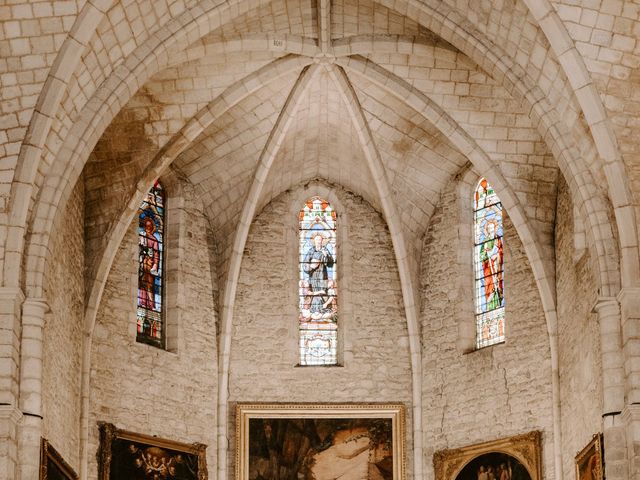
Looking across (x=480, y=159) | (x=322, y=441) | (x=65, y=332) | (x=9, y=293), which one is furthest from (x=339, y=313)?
(x=9, y=293)

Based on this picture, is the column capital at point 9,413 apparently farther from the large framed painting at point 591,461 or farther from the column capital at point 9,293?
the large framed painting at point 591,461

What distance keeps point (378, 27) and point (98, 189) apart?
407 centimetres

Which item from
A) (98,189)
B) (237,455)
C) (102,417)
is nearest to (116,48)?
(98,189)

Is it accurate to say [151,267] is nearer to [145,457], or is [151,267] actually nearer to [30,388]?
[145,457]

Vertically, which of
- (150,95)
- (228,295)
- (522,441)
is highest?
(150,95)

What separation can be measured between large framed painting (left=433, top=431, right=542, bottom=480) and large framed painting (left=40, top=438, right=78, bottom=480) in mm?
5012

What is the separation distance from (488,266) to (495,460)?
8.84 ft

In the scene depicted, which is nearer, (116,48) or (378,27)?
(116,48)

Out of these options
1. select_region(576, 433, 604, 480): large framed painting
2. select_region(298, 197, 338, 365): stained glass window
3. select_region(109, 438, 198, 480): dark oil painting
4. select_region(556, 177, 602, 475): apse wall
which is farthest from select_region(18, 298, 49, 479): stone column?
select_region(298, 197, 338, 365): stained glass window

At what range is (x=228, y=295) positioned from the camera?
23828 millimetres

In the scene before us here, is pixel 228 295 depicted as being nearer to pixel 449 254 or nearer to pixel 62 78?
pixel 449 254

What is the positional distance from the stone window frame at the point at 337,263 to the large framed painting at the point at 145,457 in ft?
6.68

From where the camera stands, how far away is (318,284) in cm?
2444

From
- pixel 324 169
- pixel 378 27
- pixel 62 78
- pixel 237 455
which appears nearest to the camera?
pixel 62 78
